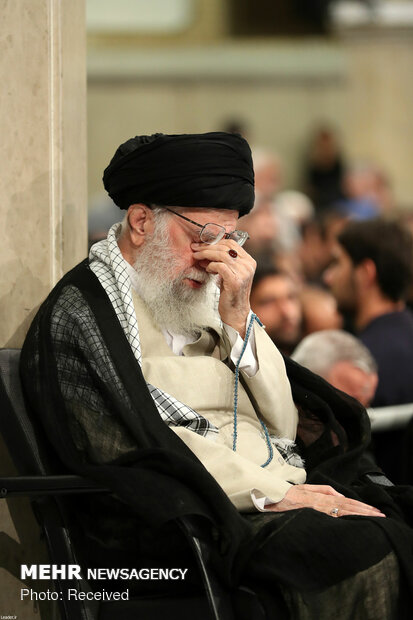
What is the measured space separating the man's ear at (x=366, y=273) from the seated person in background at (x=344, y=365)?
101 cm

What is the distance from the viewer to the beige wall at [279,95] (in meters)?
15.0

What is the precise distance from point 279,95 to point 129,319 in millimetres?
A: 12505

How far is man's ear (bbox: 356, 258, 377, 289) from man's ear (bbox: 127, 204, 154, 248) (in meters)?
2.48

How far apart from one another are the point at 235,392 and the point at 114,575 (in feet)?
2.62

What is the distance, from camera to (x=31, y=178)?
3922 mm

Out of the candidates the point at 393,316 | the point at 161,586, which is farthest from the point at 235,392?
the point at 393,316

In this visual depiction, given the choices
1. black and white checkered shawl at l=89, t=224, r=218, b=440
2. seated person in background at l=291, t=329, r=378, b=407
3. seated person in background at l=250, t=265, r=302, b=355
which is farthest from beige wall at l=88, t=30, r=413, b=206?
black and white checkered shawl at l=89, t=224, r=218, b=440

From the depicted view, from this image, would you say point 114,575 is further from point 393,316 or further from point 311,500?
point 393,316

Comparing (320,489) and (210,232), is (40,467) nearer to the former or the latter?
(320,489)

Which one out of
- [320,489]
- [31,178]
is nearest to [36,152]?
[31,178]

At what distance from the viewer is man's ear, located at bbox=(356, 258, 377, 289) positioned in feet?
20.1

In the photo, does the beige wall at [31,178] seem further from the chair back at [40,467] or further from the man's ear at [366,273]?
the man's ear at [366,273]

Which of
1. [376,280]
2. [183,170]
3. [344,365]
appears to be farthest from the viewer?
[376,280]

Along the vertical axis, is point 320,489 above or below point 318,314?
above
